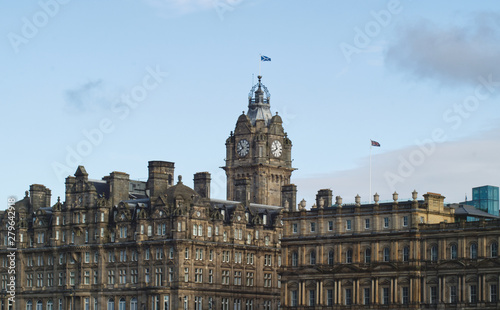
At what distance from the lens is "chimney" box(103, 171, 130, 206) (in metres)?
181

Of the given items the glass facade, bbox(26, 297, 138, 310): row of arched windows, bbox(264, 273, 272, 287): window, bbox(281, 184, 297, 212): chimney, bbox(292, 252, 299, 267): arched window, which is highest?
bbox(281, 184, 297, 212): chimney

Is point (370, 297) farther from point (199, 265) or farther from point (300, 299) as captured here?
point (199, 265)

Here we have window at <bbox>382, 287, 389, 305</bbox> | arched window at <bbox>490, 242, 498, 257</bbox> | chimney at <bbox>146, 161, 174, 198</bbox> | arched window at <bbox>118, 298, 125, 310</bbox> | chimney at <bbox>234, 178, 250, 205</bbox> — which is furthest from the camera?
chimney at <bbox>234, 178, 250, 205</bbox>

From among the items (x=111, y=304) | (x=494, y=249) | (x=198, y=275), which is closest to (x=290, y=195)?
(x=198, y=275)

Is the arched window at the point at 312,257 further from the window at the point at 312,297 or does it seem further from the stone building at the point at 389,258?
the window at the point at 312,297

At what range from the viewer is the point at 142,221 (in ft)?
571

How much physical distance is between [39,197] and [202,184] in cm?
2629

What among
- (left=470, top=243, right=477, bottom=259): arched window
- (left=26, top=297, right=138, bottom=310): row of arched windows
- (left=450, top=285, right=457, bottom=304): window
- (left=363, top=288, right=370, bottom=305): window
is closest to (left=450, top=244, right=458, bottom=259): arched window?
(left=470, top=243, right=477, bottom=259): arched window

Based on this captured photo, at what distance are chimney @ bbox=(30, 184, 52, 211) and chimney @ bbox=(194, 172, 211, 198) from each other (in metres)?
24.7

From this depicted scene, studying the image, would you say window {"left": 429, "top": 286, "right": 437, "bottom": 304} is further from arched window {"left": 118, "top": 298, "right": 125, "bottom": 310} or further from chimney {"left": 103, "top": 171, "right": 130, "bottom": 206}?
chimney {"left": 103, "top": 171, "right": 130, "bottom": 206}

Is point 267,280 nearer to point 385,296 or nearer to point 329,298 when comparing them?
point 329,298

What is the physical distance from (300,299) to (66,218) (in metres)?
39.5

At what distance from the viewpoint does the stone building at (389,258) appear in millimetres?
147125

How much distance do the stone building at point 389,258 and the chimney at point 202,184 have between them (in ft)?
73.5
